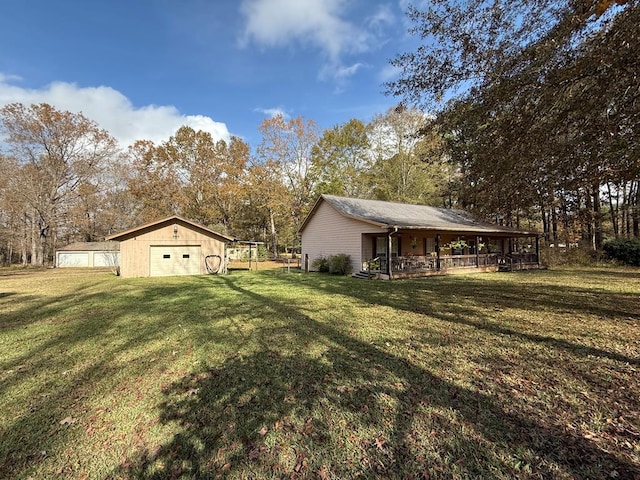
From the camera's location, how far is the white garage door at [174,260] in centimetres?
1695

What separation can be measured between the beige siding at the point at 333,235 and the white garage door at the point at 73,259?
23920 millimetres

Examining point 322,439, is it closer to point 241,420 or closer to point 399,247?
point 241,420

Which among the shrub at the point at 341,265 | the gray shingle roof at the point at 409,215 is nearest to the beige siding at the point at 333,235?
the shrub at the point at 341,265

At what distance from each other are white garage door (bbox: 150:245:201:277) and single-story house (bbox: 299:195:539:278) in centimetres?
654

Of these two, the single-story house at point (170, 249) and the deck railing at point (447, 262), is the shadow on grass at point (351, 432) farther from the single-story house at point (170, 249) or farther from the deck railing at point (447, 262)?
the single-story house at point (170, 249)

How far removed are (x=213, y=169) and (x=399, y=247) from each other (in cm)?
2114

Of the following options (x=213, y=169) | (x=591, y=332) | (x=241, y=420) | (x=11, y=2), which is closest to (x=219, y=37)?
(x=11, y=2)

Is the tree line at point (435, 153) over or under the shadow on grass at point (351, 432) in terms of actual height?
over

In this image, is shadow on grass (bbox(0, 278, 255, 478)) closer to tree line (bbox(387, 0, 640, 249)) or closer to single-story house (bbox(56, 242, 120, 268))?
tree line (bbox(387, 0, 640, 249))

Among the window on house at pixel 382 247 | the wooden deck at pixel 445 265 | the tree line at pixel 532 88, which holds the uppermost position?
the tree line at pixel 532 88

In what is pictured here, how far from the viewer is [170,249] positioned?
56.6ft

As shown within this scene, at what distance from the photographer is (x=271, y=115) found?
28281mm

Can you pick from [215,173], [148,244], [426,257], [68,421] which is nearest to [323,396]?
[68,421]

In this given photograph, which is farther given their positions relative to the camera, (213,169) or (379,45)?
(213,169)
